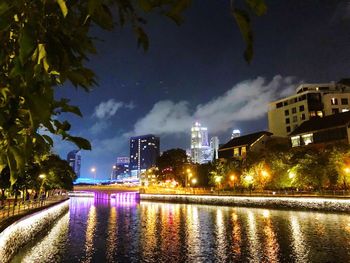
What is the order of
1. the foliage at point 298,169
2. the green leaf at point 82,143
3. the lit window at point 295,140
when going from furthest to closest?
the lit window at point 295,140 → the foliage at point 298,169 → the green leaf at point 82,143

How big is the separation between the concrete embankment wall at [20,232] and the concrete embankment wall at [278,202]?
29768mm

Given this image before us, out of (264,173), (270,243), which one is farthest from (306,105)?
(270,243)

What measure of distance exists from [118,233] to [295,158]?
29.2 metres

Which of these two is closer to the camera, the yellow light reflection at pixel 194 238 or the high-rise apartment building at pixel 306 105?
the yellow light reflection at pixel 194 238

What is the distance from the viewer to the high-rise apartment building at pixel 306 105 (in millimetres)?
72562

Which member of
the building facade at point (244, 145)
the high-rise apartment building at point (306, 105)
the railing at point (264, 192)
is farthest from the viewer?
the high-rise apartment building at point (306, 105)

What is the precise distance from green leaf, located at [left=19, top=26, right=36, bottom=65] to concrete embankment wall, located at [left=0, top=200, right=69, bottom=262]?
1807 cm

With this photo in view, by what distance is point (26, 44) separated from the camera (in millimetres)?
1521

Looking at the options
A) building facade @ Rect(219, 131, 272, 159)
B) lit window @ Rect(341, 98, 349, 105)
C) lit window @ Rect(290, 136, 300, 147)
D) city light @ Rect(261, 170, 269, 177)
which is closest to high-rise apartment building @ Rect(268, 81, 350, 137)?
lit window @ Rect(341, 98, 349, 105)

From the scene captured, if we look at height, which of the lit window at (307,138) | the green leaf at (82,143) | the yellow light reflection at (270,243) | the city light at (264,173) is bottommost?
the yellow light reflection at (270,243)

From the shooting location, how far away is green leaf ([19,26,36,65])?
4.93 feet

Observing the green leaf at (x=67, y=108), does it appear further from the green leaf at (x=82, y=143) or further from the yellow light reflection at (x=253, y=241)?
the yellow light reflection at (x=253, y=241)

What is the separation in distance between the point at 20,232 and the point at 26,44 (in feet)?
79.3

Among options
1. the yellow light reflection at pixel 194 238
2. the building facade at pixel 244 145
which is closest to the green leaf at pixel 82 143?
the yellow light reflection at pixel 194 238
